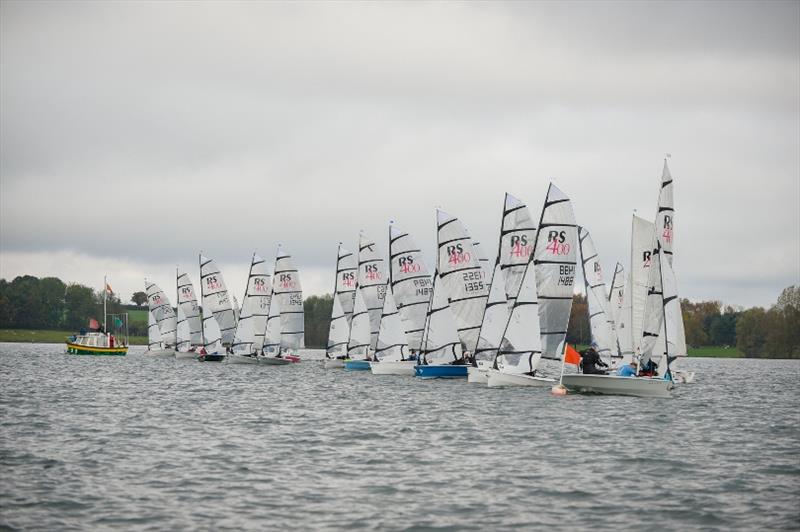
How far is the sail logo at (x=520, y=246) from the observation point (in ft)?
209

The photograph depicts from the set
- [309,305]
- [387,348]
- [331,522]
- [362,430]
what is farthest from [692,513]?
[309,305]

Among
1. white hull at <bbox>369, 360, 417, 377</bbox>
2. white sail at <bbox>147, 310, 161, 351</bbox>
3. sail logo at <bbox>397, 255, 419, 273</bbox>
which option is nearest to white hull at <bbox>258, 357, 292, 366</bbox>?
white hull at <bbox>369, 360, 417, 377</bbox>

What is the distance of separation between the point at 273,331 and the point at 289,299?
10.6 feet

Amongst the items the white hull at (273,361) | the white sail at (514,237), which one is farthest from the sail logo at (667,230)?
the white hull at (273,361)

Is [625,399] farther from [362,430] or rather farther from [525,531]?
[525,531]

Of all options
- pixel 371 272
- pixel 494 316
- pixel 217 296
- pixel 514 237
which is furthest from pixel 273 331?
pixel 494 316

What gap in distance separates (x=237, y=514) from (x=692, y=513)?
9.25 meters

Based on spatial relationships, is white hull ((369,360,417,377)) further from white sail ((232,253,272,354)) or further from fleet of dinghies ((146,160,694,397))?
white sail ((232,253,272,354))

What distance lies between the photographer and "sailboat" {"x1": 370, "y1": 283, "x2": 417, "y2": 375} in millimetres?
72750

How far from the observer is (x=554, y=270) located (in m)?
54.2

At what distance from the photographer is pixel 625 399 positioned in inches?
1908

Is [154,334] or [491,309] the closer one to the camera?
[491,309]

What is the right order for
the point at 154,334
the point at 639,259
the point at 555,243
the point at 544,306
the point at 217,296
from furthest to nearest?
the point at 154,334 < the point at 217,296 < the point at 639,259 < the point at 555,243 < the point at 544,306

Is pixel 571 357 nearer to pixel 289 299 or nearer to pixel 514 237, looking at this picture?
pixel 514 237
